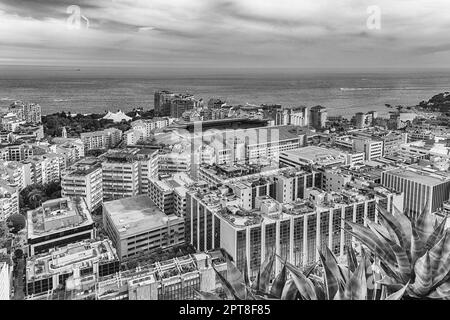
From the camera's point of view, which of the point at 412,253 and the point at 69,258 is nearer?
the point at 412,253

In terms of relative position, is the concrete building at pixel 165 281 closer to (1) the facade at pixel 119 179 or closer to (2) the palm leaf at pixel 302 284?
(2) the palm leaf at pixel 302 284

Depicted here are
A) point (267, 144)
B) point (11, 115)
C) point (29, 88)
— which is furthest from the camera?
point (29, 88)

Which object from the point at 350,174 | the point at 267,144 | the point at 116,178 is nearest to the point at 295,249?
the point at 350,174

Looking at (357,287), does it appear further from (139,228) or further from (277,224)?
(139,228)

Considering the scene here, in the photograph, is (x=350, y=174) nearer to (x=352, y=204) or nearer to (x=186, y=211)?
(x=352, y=204)

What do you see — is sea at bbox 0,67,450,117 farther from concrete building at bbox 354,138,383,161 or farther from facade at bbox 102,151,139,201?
facade at bbox 102,151,139,201

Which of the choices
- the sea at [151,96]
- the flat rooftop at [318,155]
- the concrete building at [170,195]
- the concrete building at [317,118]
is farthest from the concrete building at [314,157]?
the sea at [151,96]

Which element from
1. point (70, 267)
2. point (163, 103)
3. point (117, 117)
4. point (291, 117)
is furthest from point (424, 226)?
point (163, 103)
